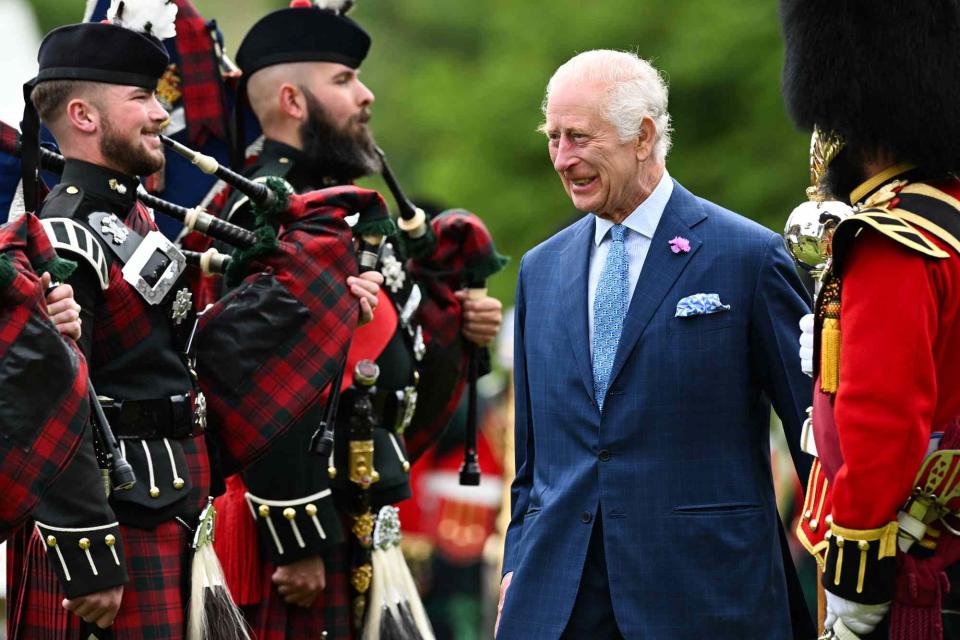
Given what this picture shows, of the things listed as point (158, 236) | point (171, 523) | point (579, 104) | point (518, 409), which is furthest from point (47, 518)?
point (579, 104)

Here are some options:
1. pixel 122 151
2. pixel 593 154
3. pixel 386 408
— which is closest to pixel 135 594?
pixel 122 151

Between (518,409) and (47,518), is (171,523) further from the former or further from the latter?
(518,409)

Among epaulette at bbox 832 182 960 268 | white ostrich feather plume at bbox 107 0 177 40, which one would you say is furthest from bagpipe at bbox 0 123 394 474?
epaulette at bbox 832 182 960 268

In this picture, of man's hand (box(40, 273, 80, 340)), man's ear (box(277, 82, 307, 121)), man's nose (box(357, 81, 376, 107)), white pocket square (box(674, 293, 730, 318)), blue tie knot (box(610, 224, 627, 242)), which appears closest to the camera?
man's hand (box(40, 273, 80, 340))

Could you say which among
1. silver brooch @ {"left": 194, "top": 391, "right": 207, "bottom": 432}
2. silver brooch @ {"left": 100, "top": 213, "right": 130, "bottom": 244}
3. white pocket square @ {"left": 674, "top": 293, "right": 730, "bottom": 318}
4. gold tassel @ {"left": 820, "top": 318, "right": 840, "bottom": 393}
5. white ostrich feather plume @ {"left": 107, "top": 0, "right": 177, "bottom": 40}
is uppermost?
white ostrich feather plume @ {"left": 107, "top": 0, "right": 177, "bottom": 40}

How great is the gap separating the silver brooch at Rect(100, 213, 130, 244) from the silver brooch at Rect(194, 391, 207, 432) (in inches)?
21.0

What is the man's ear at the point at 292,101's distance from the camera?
6516 mm

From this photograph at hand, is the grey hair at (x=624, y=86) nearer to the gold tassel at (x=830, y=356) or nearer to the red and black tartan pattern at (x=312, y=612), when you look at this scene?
the gold tassel at (x=830, y=356)

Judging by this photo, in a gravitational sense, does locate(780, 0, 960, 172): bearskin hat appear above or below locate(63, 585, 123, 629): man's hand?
above

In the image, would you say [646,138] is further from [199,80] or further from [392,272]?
[199,80]

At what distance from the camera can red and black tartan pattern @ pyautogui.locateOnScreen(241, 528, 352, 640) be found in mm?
5867

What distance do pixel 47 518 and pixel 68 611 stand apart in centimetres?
35

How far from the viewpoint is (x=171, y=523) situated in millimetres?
4965

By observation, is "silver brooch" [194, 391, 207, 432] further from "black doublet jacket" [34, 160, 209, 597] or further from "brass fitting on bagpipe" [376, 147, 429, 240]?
"brass fitting on bagpipe" [376, 147, 429, 240]
